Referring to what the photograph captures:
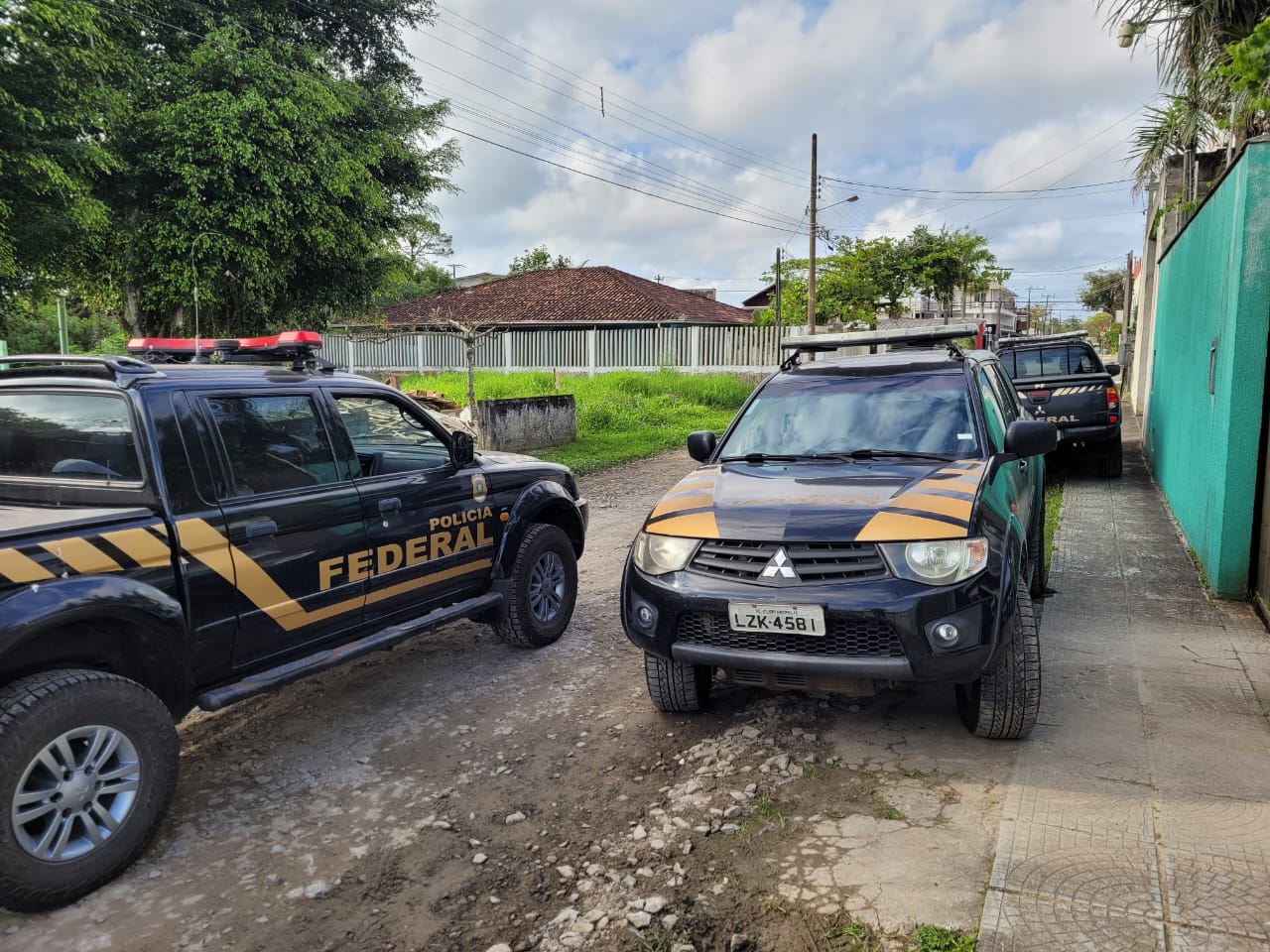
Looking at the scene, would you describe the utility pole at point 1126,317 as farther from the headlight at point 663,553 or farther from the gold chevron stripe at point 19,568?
the gold chevron stripe at point 19,568

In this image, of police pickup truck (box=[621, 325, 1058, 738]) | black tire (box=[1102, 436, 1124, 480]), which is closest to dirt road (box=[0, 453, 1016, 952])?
police pickup truck (box=[621, 325, 1058, 738])

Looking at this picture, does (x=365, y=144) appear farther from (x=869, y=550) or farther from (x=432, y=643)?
(x=869, y=550)

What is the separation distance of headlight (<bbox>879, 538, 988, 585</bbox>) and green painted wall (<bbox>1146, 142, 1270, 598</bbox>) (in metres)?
3.31

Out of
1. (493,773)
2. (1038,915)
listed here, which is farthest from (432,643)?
(1038,915)

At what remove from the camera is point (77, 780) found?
2793mm

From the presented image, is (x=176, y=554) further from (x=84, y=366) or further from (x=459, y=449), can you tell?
(x=459, y=449)

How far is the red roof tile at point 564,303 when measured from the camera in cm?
3102

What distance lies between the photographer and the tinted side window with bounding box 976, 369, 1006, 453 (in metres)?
4.43

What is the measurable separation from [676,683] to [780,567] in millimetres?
861

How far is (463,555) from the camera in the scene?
4707 mm

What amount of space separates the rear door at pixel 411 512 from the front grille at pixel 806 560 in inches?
61.3

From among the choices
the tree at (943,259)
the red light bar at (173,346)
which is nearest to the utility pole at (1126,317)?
the tree at (943,259)

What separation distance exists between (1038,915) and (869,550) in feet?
4.44

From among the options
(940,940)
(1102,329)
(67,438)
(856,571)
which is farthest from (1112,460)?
(1102,329)
